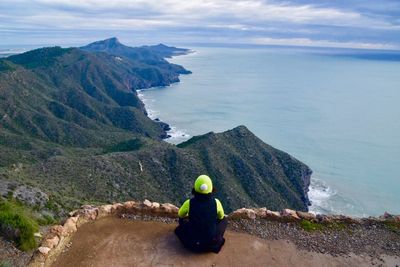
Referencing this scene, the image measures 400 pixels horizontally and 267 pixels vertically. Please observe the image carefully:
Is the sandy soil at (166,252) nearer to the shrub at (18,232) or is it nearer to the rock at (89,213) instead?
the rock at (89,213)

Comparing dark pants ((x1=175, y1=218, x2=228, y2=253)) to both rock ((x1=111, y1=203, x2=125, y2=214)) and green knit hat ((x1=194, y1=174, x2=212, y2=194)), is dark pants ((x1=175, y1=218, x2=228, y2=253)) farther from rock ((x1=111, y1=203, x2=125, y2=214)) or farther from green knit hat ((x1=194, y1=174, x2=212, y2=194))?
rock ((x1=111, y1=203, x2=125, y2=214))

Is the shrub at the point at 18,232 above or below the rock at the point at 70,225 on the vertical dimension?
below

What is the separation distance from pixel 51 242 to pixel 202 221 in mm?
4989

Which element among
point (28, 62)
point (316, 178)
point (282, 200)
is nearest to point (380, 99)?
point (316, 178)

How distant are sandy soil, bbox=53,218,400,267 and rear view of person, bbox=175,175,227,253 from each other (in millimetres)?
355

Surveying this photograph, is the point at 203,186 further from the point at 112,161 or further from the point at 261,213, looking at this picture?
the point at 112,161

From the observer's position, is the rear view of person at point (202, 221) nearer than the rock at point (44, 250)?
Yes

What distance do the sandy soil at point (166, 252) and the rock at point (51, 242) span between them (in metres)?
Answer: 0.45

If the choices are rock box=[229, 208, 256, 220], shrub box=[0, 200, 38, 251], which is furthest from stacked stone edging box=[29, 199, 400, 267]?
shrub box=[0, 200, 38, 251]

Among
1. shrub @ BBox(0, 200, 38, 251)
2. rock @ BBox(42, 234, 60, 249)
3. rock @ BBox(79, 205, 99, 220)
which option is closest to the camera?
rock @ BBox(42, 234, 60, 249)

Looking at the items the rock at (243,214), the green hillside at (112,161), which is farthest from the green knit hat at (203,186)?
the green hillside at (112,161)

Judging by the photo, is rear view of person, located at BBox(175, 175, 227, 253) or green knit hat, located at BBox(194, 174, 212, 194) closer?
green knit hat, located at BBox(194, 174, 212, 194)

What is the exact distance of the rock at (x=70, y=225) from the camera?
13.7 m

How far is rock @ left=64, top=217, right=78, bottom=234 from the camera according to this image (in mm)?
13711
